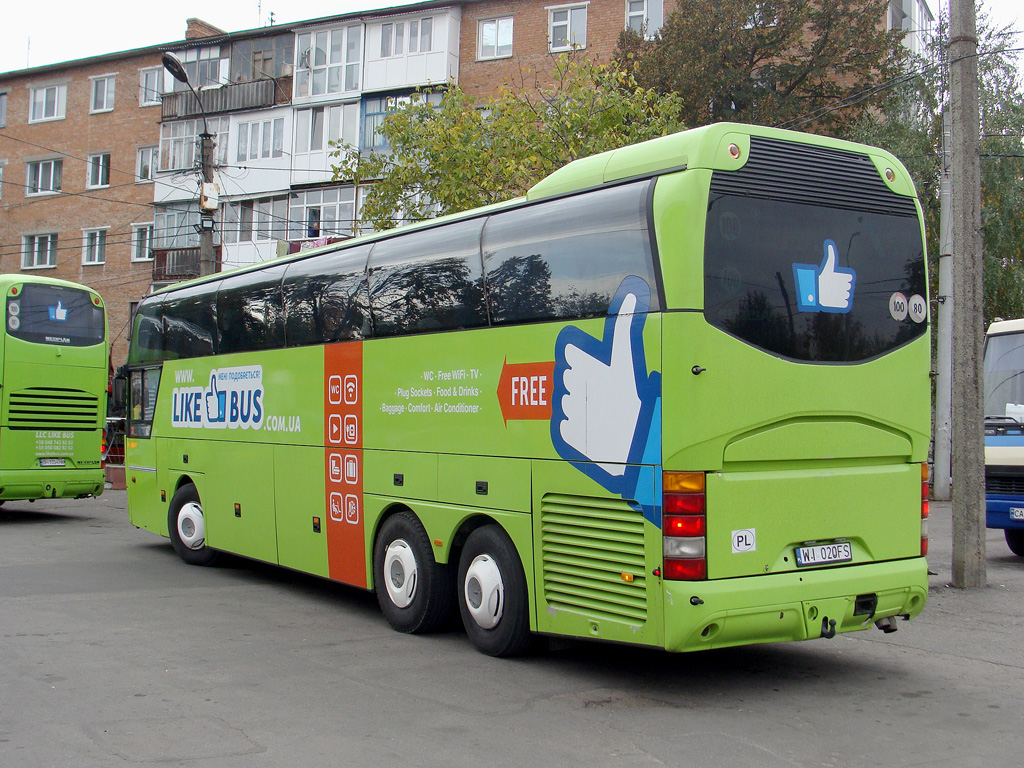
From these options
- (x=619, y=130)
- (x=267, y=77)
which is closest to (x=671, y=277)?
(x=619, y=130)

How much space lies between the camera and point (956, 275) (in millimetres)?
10500

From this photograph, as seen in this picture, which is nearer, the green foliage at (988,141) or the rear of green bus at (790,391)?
the rear of green bus at (790,391)

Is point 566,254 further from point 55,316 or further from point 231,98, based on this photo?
point 231,98

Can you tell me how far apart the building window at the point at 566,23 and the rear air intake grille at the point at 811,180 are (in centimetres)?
2922

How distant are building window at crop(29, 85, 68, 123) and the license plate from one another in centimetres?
4707

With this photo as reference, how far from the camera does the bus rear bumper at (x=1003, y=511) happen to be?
495 inches

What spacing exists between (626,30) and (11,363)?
825 inches

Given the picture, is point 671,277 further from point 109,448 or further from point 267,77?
point 267,77

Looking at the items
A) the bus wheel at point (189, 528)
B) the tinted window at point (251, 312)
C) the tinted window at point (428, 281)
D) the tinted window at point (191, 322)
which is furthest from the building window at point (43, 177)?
the tinted window at point (428, 281)

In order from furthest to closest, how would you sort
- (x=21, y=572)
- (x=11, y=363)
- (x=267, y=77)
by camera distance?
(x=267, y=77), (x=11, y=363), (x=21, y=572)

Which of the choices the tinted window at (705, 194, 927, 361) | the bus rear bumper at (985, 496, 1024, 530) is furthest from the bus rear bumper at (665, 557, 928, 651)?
the bus rear bumper at (985, 496, 1024, 530)

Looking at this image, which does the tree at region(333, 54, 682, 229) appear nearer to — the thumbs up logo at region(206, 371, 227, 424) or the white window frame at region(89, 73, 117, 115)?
the thumbs up logo at region(206, 371, 227, 424)

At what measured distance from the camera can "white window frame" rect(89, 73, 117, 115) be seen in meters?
44.6

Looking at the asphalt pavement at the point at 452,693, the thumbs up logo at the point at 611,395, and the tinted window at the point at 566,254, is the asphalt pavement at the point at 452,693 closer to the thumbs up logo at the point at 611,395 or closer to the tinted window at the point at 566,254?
the thumbs up logo at the point at 611,395
